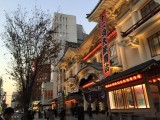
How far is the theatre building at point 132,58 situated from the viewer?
37.8 feet

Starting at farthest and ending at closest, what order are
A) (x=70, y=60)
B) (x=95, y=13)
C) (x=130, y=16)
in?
(x=70, y=60) → (x=95, y=13) → (x=130, y=16)

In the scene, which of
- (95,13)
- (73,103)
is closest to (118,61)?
(95,13)

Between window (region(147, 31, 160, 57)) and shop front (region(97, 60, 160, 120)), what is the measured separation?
261 cm

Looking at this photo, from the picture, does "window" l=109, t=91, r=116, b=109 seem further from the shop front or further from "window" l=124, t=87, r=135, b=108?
"window" l=124, t=87, r=135, b=108

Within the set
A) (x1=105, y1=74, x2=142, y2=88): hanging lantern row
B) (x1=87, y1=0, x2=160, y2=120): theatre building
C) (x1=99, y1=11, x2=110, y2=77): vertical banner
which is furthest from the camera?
(x1=99, y1=11, x2=110, y2=77): vertical banner

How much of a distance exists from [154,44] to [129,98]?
209 inches

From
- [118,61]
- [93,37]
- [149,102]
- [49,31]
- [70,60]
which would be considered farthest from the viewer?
[70,60]

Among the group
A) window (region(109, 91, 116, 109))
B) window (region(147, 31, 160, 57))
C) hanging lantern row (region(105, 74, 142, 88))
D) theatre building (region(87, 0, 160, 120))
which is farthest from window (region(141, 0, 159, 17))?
window (region(109, 91, 116, 109))

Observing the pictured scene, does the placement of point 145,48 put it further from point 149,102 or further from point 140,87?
point 149,102

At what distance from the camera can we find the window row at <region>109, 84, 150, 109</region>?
11.6 m

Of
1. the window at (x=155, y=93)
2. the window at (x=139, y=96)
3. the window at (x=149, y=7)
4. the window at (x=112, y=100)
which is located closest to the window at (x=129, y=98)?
the window at (x=139, y=96)

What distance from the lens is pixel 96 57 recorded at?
2548cm

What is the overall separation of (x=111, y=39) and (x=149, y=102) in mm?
11339

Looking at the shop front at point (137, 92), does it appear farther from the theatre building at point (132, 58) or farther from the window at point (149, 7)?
the window at point (149, 7)
